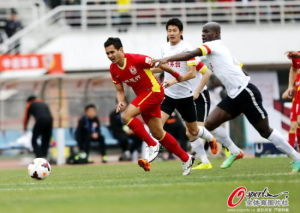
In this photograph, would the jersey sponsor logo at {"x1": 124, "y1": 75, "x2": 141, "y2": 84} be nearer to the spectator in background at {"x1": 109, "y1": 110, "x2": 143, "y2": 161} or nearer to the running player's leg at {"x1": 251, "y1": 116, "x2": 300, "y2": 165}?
the running player's leg at {"x1": 251, "y1": 116, "x2": 300, "y2": 165}

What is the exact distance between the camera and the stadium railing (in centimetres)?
3072

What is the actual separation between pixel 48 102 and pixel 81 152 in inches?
111

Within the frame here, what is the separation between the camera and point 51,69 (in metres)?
25.1

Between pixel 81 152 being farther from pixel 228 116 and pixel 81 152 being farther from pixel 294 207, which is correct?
pixel 294 207

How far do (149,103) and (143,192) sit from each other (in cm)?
336

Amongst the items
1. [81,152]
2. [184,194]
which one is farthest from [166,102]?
[81,152]

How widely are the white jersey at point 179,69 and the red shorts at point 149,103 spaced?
4.38ft

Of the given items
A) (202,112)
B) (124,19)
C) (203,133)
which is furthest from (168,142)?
(124,19)

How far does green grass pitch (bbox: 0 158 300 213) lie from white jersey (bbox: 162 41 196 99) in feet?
6.48

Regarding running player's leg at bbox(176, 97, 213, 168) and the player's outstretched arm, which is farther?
running player's leg at bbox(176, 97, 213, 168)

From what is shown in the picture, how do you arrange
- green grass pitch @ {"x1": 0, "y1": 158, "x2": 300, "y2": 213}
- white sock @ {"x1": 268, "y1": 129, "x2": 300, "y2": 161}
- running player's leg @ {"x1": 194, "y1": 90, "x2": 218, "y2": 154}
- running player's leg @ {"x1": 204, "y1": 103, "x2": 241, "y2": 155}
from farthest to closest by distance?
running player's leg @ {"x1": 194, "y1": 90, "x2": 218, "y2": 154}
running player's leg @ {"x1": 204, "y1": 103, "x2": 241, "y2": 155}
white sock @ {"x1": 268, "y1": 129, "x2": 300, "y2": 161}
green grass pitch @ {"x1": 0, "y1": 158, "x2": 300, "y2": 213}

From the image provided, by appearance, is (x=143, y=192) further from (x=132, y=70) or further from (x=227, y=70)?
(x=227, y=70)

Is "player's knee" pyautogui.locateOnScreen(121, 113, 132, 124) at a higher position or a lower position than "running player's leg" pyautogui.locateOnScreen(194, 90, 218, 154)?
higher

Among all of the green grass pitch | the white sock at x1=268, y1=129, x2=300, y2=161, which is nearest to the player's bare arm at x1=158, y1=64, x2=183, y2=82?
A: the green grass pitch
